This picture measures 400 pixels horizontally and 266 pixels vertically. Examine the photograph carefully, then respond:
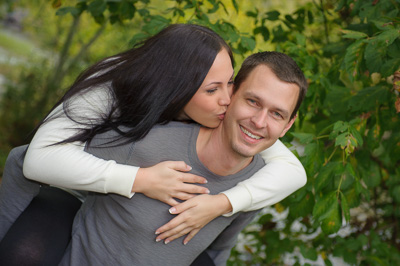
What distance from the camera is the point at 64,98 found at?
201cm

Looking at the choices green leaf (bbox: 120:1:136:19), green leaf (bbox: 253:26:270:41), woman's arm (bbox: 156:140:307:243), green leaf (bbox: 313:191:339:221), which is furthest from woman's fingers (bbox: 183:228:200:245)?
green leaf (bbox: 253:26:270:41)

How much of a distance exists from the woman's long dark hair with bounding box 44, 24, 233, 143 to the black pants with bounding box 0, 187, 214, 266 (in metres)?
0.43

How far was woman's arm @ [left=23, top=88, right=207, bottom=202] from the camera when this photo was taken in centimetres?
179

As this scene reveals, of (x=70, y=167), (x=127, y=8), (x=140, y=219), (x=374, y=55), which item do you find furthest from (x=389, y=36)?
(x=127, y=8)

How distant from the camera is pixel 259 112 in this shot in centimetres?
194

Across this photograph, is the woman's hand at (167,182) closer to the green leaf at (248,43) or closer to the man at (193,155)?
the man at (193,155)

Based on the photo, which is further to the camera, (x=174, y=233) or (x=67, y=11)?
(x=67, y=11)

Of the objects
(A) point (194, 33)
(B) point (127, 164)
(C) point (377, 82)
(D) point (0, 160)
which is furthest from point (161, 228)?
(D) point (0, 160)

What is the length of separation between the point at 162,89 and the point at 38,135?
50 cm

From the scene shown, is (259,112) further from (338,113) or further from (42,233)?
(42,233)

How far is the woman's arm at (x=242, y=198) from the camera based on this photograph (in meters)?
1.90

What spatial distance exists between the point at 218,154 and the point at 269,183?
0.77 feet

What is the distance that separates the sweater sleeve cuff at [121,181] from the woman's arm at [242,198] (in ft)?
0.67

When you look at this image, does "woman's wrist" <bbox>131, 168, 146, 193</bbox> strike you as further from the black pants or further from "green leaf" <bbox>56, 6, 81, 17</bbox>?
"green leaf" <bbox>56, 6, 81, 17</bbox>
